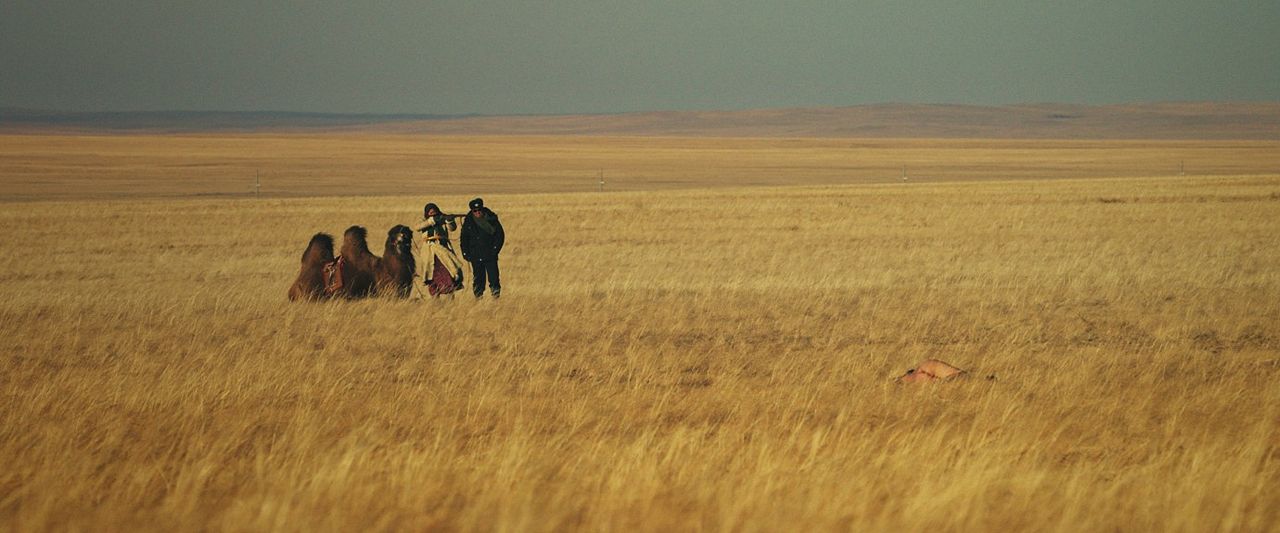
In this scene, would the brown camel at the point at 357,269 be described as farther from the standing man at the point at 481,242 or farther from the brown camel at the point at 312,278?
the standing man at the point at 481,242

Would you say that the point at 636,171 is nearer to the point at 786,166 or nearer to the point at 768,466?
the point at 786,166

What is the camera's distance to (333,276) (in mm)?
14797

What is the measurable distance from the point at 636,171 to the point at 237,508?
73837 millimetres

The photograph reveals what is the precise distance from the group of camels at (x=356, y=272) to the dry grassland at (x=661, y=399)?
0.50 meters

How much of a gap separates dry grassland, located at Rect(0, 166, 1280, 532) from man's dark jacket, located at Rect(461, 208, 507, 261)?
2.27 ft

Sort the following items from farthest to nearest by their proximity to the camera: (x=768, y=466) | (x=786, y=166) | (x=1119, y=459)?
(x=786, y=166) < (x=1119, y=459) < (x=768, y=466)

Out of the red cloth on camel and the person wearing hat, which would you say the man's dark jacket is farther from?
the red cloth on camel

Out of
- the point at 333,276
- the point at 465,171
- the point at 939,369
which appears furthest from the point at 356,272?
the point at 465,171

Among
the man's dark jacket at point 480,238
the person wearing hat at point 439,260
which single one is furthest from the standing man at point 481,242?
the person wearing hat at point 439,260

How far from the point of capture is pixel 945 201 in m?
42.2

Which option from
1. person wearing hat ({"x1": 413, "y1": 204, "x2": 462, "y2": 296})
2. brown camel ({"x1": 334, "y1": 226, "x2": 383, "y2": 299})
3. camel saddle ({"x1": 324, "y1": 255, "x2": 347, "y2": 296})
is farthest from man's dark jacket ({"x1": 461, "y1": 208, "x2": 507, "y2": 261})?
camel saddle ({"x1": 324, "y1": 255, "x2": 347, "y2": 296})

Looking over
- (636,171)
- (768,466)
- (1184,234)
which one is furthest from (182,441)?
(636,171)

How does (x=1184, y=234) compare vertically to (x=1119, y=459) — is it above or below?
below

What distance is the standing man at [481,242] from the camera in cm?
1462
